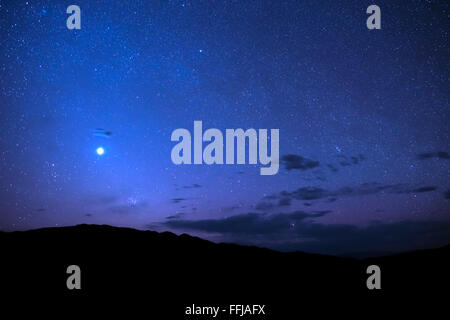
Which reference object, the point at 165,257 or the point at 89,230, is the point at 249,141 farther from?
the point at 89,230

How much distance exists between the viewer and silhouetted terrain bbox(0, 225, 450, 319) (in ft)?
31.8

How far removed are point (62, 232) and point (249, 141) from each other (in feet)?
39.0

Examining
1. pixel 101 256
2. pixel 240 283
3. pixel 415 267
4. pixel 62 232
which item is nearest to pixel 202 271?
pixel 240 283

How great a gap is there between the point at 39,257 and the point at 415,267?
14845 millimetres

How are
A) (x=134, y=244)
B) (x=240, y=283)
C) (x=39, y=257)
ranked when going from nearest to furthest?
(x=240, y=283), (x=39, y=257), (x=134, y=244)

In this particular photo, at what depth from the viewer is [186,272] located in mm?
12617

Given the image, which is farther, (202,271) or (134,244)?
(134,244)

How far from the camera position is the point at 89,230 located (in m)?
16.6

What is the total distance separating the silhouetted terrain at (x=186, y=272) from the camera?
31.8ft
